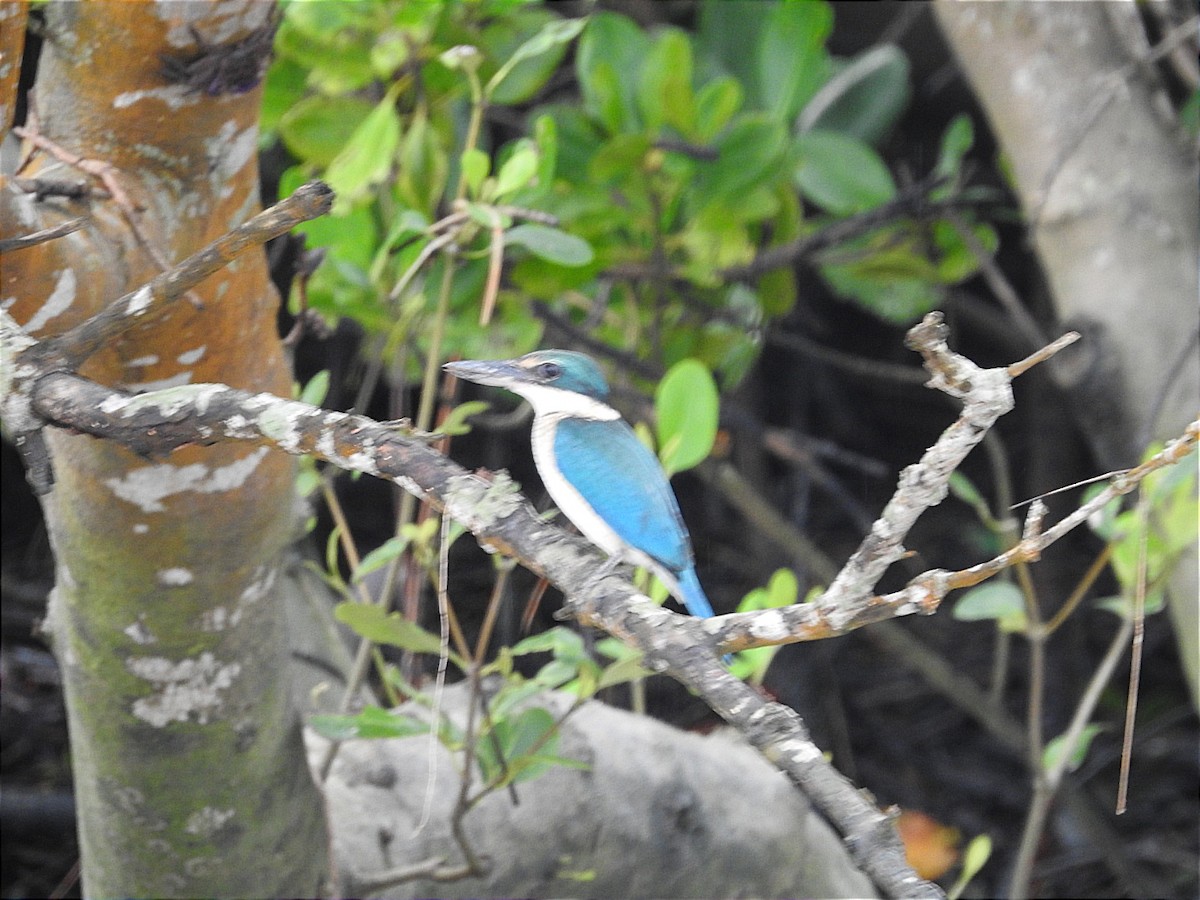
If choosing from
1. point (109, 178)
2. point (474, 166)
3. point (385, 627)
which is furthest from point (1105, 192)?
point (109, 178)

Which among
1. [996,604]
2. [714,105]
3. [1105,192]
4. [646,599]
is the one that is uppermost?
[714,105]

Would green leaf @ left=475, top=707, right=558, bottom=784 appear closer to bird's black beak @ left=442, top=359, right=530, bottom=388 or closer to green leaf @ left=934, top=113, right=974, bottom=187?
bird's black beak @ left=442, top=359, right=530, bottom=388

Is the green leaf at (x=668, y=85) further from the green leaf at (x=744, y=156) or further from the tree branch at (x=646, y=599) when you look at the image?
the tree branch at (x=646, y=599)

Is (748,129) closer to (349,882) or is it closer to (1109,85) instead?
(1109,85)

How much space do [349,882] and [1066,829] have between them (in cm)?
170

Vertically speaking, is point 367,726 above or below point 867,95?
below

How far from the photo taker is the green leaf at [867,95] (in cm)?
208

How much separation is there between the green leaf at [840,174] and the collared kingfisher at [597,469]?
0.86 m

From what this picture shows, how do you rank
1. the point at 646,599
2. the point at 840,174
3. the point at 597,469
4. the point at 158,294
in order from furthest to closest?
the point at 840,174 < the point at 597,469 < the point at 158,294 < the point at 646,599

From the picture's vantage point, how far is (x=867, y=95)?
82.6 inches

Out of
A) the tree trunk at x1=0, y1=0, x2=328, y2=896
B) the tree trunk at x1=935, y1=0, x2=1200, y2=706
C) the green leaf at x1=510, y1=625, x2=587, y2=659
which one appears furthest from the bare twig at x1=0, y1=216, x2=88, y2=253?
the tree trunk at x1=935, y1=0, x2=1200, y2=706

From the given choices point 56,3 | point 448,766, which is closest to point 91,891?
point 448,766

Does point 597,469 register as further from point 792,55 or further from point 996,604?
point 792,55

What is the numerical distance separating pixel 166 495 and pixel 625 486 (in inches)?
15.3
